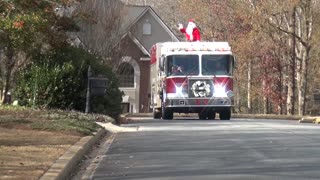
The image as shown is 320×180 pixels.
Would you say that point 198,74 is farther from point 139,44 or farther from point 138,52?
Answer: point 138,52

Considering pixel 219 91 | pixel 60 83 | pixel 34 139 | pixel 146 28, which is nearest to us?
pixel 34 139

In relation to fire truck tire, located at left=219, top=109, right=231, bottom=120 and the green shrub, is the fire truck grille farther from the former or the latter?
the green shrub

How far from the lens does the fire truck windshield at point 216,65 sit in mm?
27078

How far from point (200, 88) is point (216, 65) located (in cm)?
120

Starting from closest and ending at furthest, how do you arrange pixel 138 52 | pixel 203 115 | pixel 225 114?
pixel 225 114, pixel 203 115, pixel 138 52

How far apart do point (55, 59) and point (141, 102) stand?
28866 millimetres

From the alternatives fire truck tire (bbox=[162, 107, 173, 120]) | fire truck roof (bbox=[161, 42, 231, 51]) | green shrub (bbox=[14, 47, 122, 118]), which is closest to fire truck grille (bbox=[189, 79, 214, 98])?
fire truck roof (bbox=[161, 42, 231, 51])

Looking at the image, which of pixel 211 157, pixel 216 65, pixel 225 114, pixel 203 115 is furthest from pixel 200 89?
pixel 211 157

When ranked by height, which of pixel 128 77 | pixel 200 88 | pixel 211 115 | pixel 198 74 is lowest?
pixel 211 115

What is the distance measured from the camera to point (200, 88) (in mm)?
27078

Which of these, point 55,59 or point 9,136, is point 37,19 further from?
point 9,136

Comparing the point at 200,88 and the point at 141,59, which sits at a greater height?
the point at 141,59

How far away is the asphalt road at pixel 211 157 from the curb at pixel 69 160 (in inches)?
17.5

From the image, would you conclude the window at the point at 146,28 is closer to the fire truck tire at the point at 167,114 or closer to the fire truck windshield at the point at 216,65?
the fire truck tire at the point at 167,114
